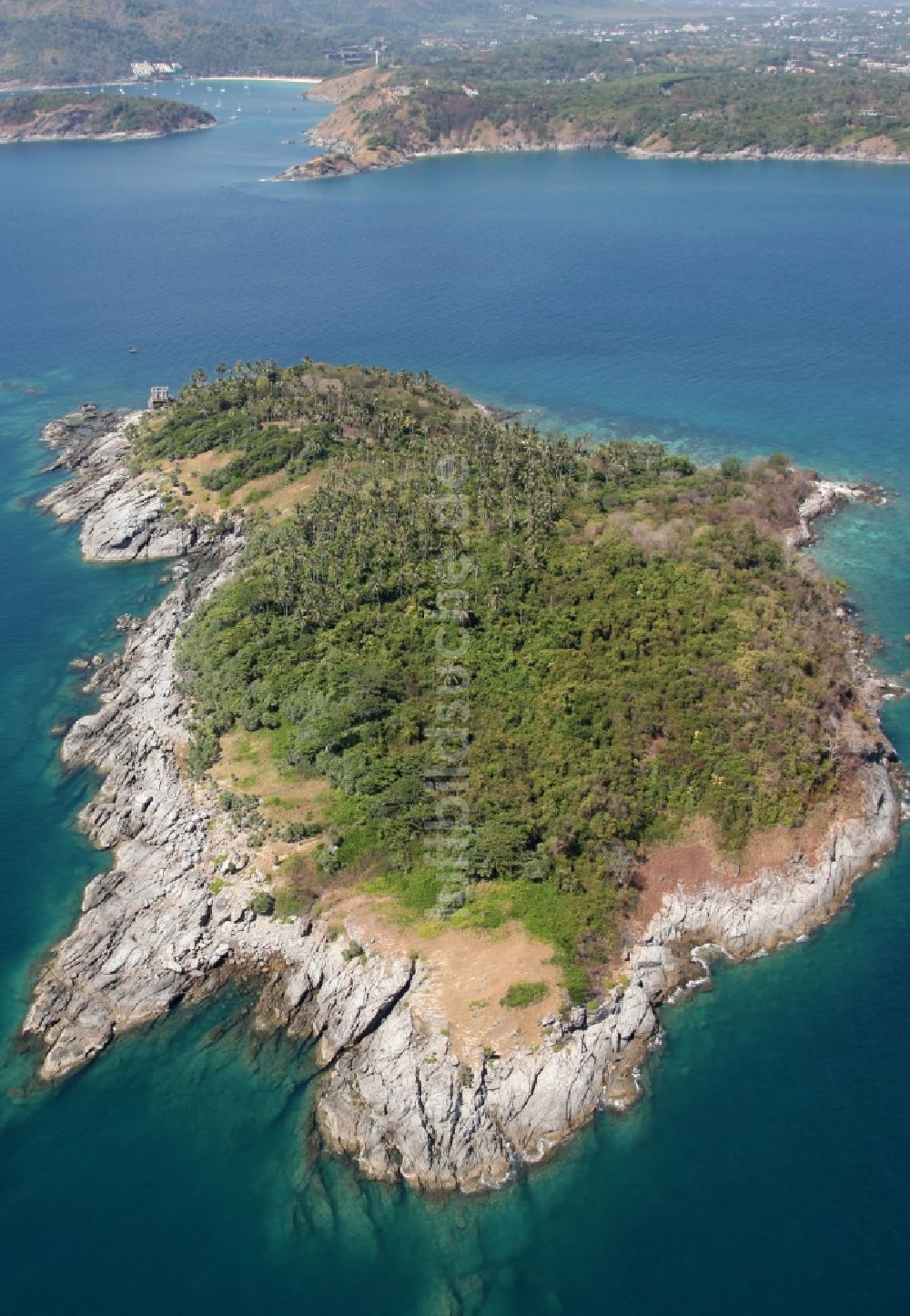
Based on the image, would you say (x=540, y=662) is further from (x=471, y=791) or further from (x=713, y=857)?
(x=713, y=857)

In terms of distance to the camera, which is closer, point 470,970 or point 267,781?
point 470,970

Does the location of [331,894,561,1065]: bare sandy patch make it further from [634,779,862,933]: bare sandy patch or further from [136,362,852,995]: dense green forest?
[634,779,862,933]: bare sandy patch

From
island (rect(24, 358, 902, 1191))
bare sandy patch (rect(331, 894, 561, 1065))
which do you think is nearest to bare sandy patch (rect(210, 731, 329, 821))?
island (rect(24, 358, 902, 1191))

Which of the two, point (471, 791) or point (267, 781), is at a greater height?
point (471, 791)

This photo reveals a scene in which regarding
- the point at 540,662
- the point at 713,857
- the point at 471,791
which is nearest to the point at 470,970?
the point at 471,791

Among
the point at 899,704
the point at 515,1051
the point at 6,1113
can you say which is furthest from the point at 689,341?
the point at 6,1113

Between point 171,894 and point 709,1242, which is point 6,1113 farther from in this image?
point 709,1242

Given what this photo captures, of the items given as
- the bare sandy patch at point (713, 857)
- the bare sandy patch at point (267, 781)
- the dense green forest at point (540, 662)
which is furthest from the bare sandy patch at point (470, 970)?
the bare sandy patch at point (713, 857)
